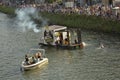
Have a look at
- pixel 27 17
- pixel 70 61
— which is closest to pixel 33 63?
pixel 70 61

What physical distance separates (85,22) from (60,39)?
20114 mm

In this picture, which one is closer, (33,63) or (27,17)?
(33,63)

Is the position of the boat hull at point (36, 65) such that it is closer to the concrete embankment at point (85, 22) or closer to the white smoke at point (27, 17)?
the concrete embankment at point (85, 22)

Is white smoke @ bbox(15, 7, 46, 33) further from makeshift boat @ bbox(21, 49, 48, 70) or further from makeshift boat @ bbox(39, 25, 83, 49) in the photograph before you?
makeshift boat @ bbox(21, 49, 48, 70)

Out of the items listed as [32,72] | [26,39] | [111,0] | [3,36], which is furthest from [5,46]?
[111,0]

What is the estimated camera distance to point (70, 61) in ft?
193

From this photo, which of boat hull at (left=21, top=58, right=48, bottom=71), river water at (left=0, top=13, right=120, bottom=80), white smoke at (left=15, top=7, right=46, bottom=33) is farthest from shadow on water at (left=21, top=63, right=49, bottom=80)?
white smoke at (left=15, top=7, right=46, bottom=33)

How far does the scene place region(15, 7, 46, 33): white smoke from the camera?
105100mm

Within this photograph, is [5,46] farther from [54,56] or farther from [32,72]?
[32,72]

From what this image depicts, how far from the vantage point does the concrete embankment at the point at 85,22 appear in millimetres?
81162

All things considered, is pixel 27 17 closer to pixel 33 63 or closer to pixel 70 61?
pixel 70 61

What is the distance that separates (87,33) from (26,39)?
11.5 meters

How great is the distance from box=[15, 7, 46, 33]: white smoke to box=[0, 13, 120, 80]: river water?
2403 centimetres

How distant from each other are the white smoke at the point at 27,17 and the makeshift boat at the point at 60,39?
2328cm
